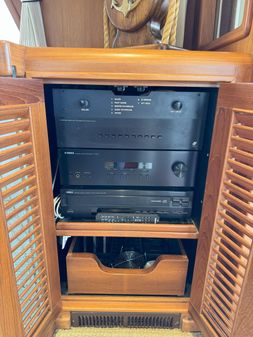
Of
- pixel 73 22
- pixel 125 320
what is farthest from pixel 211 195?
pixel 73 22

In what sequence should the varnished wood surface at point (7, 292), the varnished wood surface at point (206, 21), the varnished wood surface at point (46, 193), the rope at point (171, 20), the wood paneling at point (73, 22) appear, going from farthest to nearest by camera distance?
the wood paneling at point (73, 22)
the varnished wood surface at point (206, 21)
the rope at point (171, 20)
the varnished wood surface at point (46, 193)
the varnished wood surface at point (7, 292)

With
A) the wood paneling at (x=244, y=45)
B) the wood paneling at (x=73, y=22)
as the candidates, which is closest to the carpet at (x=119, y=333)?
the wood paneling at (x=244, y=45)

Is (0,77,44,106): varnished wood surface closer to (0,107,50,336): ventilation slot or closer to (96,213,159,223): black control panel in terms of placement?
(0,107,50,336): ventilation slot

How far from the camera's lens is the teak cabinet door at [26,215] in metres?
0.45

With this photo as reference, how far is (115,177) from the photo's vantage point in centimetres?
69

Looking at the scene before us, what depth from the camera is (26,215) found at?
528mm

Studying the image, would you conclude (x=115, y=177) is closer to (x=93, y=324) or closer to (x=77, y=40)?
(x=93, y=324)

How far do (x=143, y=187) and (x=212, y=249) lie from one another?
0.85ft

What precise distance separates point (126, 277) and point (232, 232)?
1.24 ft

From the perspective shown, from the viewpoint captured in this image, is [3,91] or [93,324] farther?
[93,324]

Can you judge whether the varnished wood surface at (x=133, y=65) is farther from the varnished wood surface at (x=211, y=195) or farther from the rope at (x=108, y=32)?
the rope at (x=108, y=32)

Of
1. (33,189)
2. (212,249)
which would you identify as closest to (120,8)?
(33,189)

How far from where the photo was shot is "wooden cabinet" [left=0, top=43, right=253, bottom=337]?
0.47 metres

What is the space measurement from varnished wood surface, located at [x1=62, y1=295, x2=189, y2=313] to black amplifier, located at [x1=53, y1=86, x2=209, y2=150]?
19.7 inches
